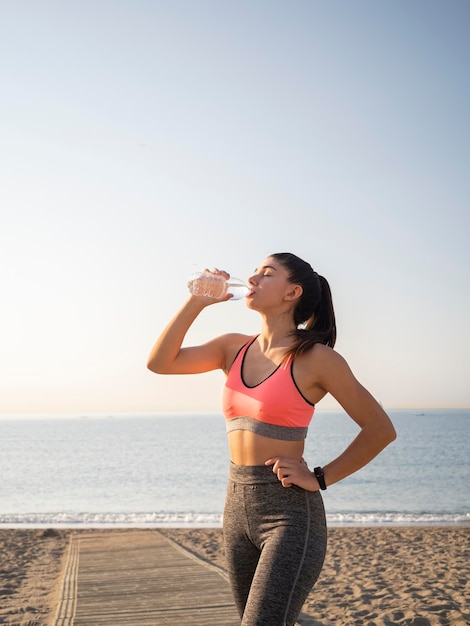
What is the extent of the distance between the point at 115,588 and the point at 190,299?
5.60 meters

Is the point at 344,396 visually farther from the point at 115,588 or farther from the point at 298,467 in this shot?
the point at 115,588

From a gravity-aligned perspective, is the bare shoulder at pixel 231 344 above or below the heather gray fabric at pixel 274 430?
above

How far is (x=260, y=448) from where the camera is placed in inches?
106

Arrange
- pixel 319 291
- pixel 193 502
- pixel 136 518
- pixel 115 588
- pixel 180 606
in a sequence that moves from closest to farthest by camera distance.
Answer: pixel 319 291 < pixel 180 606 < pixel 115 588 < pixel 136 518 < pixel 193 502

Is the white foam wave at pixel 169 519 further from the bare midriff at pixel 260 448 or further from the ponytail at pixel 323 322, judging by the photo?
the bare midriff at pixel 260 448

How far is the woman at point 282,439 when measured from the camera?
2523 millimetres

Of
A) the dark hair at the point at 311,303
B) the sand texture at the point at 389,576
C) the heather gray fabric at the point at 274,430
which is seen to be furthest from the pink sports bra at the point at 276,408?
the sand texture at the point at 389,576

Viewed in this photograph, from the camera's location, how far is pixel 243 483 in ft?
8.93

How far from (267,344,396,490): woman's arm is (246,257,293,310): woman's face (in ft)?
0.96

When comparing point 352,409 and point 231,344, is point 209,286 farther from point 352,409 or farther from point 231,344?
point 352,409

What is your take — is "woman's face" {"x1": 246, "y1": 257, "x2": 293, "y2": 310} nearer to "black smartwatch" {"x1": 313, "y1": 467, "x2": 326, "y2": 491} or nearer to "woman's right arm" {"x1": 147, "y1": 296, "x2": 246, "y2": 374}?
"woman's right arm" {"x1": 147, "y1": 296, "x2": 246, "y2": 374}

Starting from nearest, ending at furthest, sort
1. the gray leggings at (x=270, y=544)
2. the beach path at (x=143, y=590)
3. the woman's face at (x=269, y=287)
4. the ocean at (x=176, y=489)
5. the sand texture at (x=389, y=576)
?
the gray leggings at (x=270, y=544)
the woman's face at (x=269, y=287)
the beach path at (x=143, y=590)
the sand texture at (x=389, y=576)
the ocean at (x=176, y=489)

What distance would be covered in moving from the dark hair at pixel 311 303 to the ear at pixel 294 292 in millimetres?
16

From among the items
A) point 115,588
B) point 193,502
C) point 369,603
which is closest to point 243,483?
point 115,588
